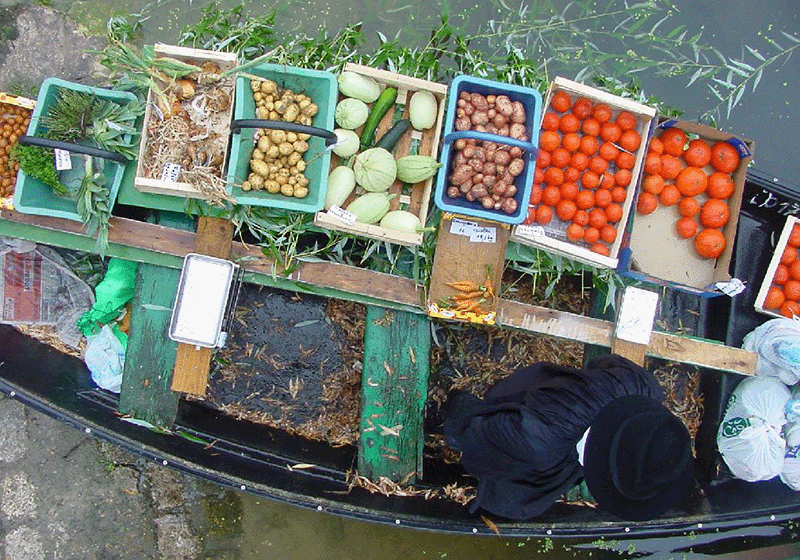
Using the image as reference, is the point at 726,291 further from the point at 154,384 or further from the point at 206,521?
the point at 206,521

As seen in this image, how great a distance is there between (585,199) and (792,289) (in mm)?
1382

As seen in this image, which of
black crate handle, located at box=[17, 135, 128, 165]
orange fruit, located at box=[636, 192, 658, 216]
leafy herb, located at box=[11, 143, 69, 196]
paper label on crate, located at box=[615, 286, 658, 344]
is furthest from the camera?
orange fruit, located at box=[636, 192, 658, 216]

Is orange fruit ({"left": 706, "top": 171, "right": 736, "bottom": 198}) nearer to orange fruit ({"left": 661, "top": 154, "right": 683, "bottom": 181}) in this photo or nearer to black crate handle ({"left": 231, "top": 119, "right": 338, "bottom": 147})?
orange fruit ({"left": 661, "top": 154, "right": 683, "bottom": 181})

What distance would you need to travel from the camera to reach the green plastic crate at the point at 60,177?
2.46m

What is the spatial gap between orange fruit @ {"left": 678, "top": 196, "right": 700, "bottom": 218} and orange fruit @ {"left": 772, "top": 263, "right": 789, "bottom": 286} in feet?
2.04

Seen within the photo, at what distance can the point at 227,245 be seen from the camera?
262 cm

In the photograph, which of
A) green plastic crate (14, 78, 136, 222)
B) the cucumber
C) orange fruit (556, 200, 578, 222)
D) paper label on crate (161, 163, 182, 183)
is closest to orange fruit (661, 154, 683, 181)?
orange fruit (556, 200, 578, 222)

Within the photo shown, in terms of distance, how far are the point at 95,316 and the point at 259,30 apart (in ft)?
5.57

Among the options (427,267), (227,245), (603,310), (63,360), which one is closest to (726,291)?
(603,310)

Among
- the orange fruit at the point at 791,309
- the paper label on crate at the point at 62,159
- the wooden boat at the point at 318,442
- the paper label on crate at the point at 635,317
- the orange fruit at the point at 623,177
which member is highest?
the orange fruit at the point at 623,177

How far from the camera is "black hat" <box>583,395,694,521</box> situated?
1937 mm

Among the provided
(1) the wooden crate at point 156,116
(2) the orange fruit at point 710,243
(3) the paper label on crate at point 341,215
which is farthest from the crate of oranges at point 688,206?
(1) the wooden crate at point 156,116

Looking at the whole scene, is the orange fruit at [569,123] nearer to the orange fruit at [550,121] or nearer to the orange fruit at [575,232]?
the orange fruit at [550,121]

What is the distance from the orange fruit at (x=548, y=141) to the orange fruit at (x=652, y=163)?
0.52 metres
